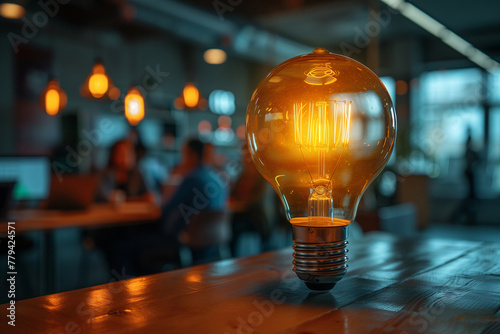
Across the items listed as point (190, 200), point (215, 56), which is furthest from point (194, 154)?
point (215, 56)

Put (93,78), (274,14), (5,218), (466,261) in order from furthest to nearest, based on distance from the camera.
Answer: (274,14) → (93,78) → (5,218) → (466,261)

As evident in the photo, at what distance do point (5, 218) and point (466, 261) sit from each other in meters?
2.79

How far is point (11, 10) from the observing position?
551 cm

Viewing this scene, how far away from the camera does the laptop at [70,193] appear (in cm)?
344

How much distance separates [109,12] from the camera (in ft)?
20.4

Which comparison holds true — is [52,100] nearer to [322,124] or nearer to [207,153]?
[207,153]

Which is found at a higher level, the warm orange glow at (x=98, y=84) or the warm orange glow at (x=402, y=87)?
the warm orange glow at (x=402, y=87)

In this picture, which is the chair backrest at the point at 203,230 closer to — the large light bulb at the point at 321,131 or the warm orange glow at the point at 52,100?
the warm orange glow at the point at 52,100

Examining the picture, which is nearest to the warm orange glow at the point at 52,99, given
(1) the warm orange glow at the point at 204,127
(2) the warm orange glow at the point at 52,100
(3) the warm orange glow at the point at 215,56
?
(2) the warm orange glow at the point at 52,100

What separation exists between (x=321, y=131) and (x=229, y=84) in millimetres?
9017

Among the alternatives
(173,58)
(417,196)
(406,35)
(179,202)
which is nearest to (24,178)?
(179,202)

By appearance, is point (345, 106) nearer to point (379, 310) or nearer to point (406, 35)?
point (379, 310)

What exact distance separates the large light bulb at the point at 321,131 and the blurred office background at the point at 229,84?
109 inches

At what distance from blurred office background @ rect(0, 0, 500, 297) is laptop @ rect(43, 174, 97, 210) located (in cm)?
37
